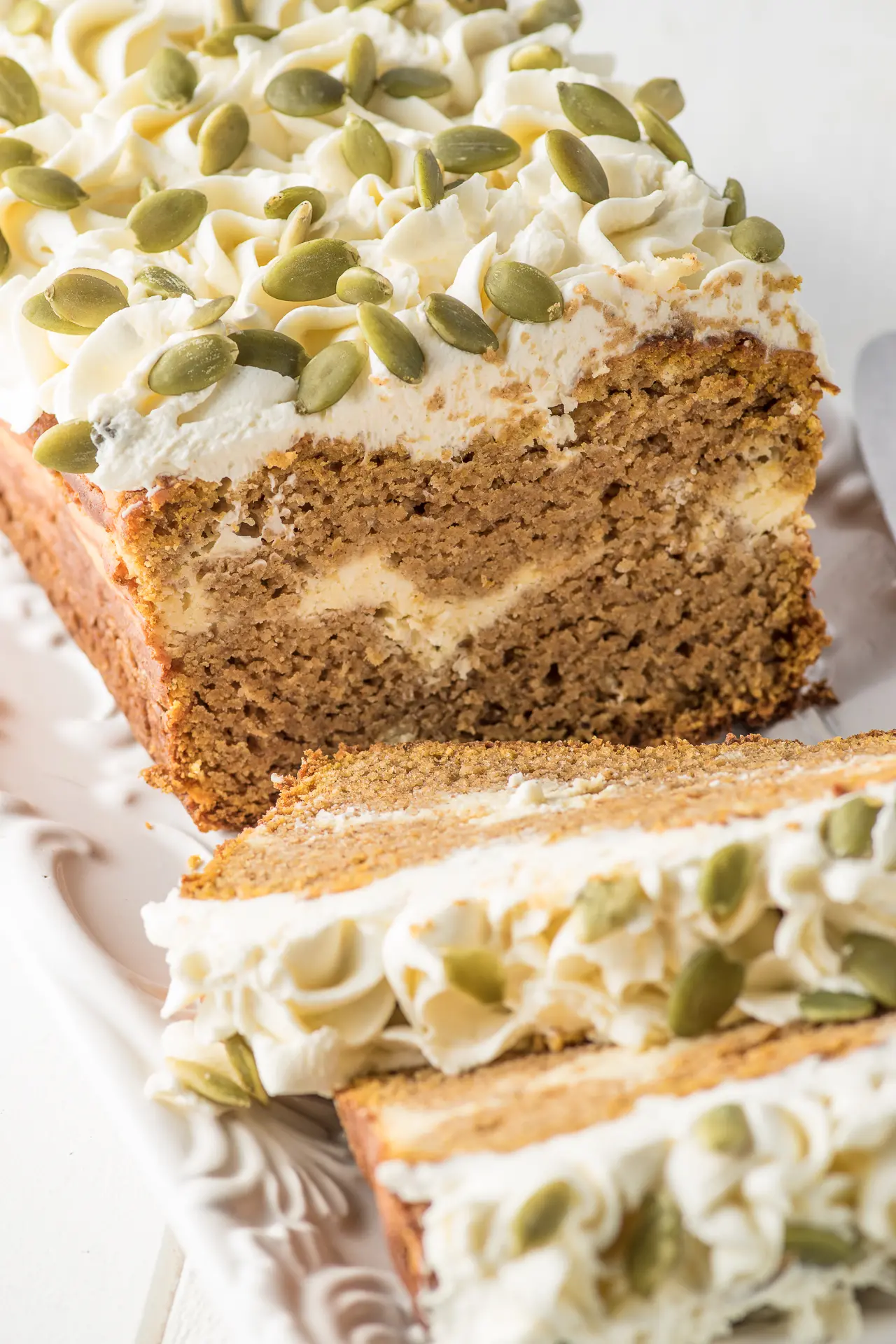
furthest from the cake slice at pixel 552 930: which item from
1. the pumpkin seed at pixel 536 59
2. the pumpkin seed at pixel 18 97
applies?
the pumpkin seed at pixel 18 97

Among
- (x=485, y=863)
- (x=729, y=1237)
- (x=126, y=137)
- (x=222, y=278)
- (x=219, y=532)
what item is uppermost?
(x=126, y=137)

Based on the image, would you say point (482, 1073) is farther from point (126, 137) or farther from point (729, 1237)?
point (126, 137)

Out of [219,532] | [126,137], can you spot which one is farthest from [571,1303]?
[126,137]

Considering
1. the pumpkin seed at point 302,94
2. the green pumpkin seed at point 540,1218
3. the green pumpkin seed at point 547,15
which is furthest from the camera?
the green pumpkin seed at point 547,15

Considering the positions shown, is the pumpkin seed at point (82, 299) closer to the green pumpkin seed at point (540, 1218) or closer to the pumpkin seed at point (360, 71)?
the pumpkin seed at point (360, 71)

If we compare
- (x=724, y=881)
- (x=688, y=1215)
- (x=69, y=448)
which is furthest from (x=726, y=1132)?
(x=69, y=448)

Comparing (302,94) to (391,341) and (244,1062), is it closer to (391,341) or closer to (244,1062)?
(391,341)

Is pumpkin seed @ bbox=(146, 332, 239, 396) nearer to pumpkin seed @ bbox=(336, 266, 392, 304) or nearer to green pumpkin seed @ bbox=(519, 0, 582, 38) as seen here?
pumpkin seed @ bbox=(336, 266, 392, 304)
